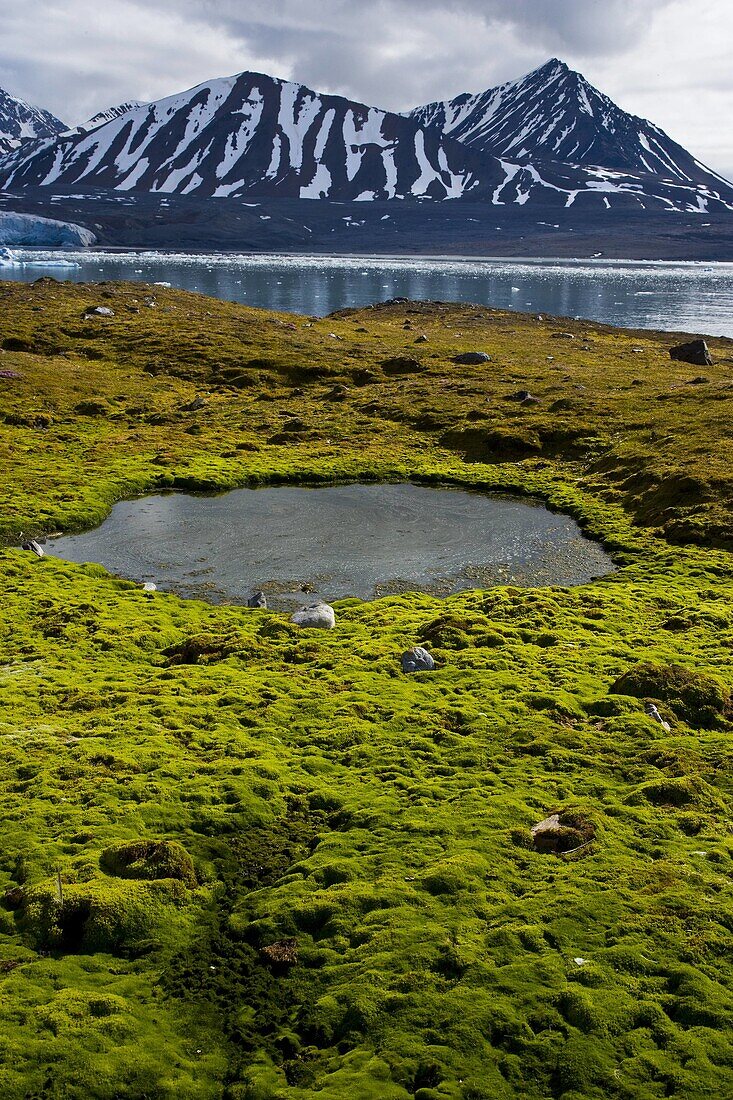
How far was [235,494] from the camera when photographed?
37.3 m

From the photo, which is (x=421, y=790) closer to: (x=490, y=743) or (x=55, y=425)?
(x=490, y=743)

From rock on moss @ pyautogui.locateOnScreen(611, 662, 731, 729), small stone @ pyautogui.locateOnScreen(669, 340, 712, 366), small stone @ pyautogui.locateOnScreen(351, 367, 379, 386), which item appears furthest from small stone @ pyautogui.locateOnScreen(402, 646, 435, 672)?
small stone @ pyautogui.locateOnScreen(669, 340, 712, 366)

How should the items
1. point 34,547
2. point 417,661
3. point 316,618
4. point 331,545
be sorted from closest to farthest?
point 417,661 < point 316,618 < point 34,547 < point 331,545

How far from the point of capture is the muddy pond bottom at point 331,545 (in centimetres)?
2703

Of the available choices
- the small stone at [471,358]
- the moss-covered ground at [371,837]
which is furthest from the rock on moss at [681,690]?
the small stone at [471,358]

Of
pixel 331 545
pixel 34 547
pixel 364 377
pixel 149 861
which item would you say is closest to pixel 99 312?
pixel 364 377

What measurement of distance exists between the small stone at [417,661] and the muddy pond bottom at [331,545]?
563cm

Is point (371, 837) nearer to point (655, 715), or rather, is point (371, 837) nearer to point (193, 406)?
point (655, 715)

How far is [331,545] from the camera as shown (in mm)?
30422

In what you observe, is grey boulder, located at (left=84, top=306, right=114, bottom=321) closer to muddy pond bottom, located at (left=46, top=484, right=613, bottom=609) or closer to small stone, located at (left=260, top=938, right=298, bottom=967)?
muddy pond bottom, located at (left=46, top=484, right=613, bottom=609)

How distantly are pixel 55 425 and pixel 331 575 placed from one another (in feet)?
88.1

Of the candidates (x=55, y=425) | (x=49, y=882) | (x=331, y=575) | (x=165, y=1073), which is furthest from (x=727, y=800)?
(x=55, y=425)

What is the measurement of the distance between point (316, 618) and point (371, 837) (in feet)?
32.2

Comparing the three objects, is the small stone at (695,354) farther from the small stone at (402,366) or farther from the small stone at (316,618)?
the small stone at (316,618)
